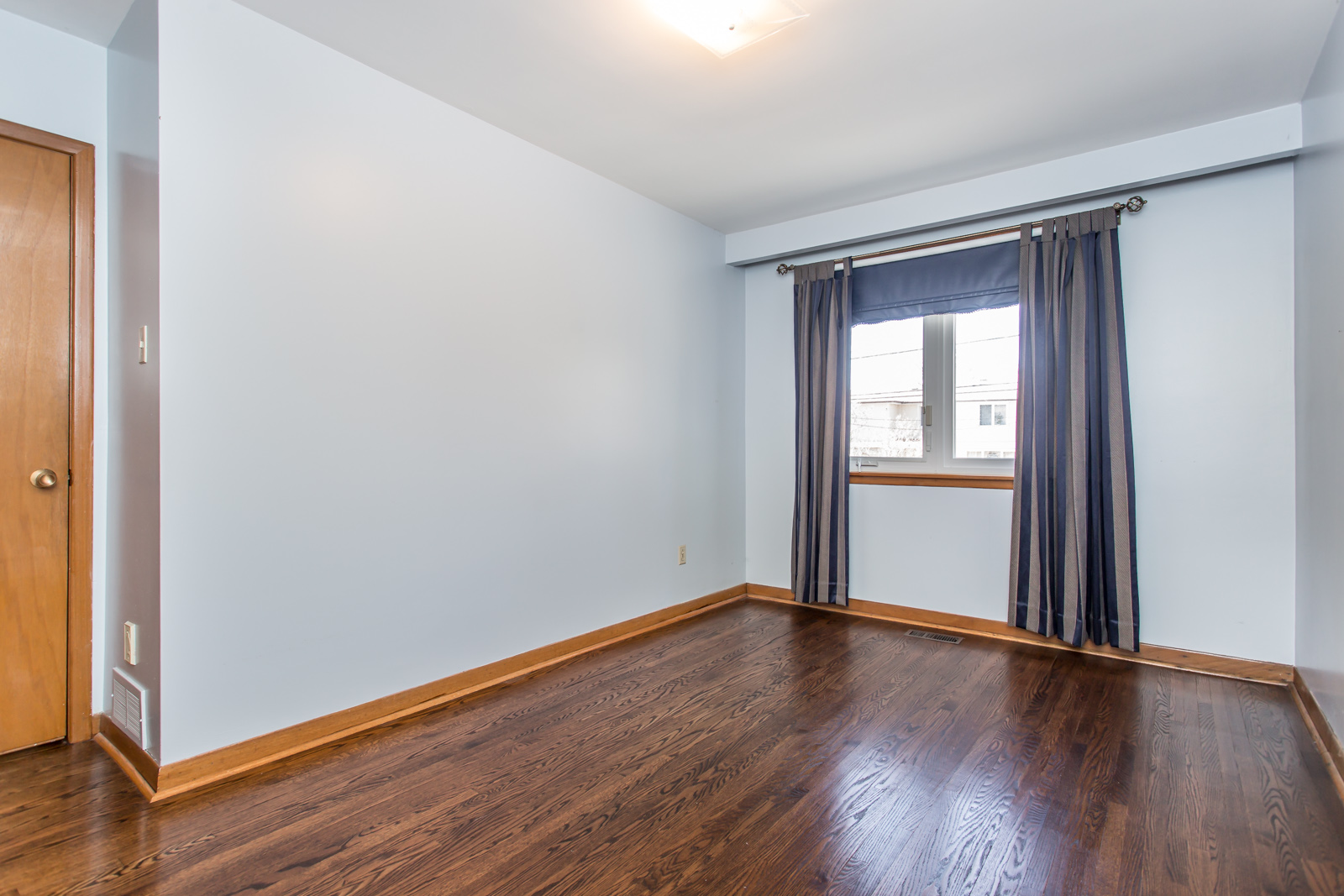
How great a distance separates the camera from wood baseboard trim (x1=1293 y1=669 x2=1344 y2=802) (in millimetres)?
1970

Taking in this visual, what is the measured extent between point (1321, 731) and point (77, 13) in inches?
186

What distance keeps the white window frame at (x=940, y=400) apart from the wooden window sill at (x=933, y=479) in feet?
0.16

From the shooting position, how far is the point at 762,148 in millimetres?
3059

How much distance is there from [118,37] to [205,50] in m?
0.47

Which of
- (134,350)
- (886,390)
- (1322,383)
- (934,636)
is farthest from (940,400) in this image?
(134,350)

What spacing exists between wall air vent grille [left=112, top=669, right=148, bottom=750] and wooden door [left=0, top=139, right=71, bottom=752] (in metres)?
0.20

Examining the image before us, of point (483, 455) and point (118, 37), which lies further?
point (483, 455)

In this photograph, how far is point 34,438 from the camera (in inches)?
85.7

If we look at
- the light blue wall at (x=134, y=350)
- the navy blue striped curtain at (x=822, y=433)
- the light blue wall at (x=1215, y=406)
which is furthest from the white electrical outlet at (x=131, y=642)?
the light blue wall at (x=1215, y=406)

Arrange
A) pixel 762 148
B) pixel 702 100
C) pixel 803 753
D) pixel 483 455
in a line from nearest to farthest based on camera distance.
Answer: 1. pixel 803 753
2. pixel 702 100
3. pixel 483 455
4. pixel 762 148

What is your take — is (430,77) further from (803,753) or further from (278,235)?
(803,753)

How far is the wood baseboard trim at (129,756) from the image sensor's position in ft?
6.30

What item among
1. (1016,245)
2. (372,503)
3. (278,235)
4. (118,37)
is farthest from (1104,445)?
(118,37)

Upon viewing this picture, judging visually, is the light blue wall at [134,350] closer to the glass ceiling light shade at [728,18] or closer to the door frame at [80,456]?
the door frame at [80,456]
